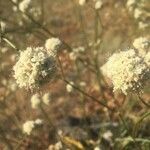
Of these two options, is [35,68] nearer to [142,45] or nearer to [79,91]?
[79,91]

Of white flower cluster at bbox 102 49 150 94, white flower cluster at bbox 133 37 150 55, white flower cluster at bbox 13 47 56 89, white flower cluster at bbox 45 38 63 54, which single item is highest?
white flower cluster at bbox 45 38 63 54

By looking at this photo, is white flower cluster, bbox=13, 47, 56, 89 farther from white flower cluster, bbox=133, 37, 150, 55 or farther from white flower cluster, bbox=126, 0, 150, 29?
white flower cluster, bbox=126, 0, 150, 29

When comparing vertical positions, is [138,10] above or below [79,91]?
above

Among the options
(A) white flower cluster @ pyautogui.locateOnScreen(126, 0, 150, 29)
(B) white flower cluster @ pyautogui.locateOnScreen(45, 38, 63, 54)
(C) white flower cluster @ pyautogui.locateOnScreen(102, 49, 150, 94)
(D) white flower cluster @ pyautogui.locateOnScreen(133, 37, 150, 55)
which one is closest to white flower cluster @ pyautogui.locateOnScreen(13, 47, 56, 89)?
(C) white flower cluster @ pyautogui.locateOnScreen(102, 49, 150, 94)

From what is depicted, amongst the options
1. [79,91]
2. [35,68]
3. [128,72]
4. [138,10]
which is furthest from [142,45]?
[138,10]

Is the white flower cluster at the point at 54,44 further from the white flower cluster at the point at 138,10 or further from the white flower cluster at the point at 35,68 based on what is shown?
the white flower cluster at the point at 138,10

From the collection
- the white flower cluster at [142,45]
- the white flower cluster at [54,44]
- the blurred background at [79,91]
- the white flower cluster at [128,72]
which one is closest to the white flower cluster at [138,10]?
the blurred background at [79,91]

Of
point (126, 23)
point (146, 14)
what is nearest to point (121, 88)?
point (146, 14)
